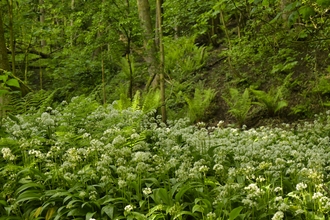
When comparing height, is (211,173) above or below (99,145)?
below

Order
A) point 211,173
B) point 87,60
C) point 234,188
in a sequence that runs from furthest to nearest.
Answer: point 87,60 → point 211,173 → point 234,188

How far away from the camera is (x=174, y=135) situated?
5074 mm

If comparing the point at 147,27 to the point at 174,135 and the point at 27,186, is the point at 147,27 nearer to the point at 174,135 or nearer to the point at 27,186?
the point at 174,135

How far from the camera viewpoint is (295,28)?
9.64m

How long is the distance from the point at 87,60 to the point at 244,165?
837 cm

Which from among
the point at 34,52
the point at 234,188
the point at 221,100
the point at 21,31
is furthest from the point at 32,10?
the point at 234,188

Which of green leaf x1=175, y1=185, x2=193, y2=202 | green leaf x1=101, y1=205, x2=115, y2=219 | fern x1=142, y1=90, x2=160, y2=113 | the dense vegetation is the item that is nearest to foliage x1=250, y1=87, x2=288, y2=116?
the dense vegetation

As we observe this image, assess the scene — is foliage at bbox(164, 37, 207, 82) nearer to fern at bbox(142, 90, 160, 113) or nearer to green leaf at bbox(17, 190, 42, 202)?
fern at bbox(142, 90, 160, 113)

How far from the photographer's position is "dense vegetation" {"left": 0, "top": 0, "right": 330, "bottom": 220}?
3264 mm

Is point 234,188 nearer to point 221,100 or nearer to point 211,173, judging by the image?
point 211,173

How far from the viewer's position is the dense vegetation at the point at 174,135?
3.26 m

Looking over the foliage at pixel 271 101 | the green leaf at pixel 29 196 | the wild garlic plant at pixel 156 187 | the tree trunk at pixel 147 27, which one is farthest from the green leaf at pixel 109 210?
the tree trunk at pixel 147 27

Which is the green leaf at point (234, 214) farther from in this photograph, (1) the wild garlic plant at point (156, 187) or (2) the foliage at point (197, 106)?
(2) the foliage at point (197, 106)

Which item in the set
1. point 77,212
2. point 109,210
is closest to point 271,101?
point 109,210
